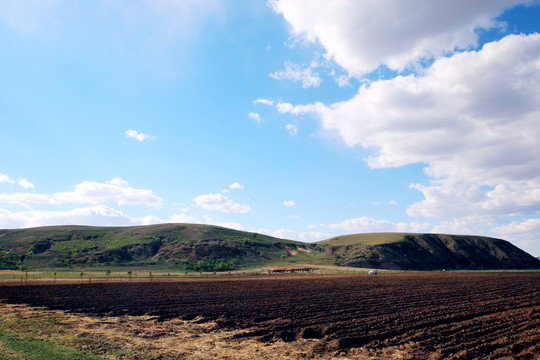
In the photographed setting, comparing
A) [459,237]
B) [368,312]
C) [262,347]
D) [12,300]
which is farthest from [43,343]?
[459,237]

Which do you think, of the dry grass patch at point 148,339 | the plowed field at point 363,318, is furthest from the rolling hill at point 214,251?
the dry grass patch at point 148,339

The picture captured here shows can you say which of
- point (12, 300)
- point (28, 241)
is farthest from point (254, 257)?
point (12, 300)

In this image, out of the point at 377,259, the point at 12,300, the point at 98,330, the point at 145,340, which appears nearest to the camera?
the point at 145,340

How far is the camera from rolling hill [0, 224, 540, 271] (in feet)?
313

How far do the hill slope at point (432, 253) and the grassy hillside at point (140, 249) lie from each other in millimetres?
15487

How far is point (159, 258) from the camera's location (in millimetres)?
101875

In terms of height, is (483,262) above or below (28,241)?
below

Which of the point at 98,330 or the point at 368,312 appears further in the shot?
the point at 368,312

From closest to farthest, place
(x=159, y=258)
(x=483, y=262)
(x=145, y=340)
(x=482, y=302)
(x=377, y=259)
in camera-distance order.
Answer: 1. (x=145, y=340)
2. (x=482, y=302)
3. (x=159, y=258)
4. (x=377, y=259)
5. (x=483, y=262)

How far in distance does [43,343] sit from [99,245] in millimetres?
103899

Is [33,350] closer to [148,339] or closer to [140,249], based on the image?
[148,339]

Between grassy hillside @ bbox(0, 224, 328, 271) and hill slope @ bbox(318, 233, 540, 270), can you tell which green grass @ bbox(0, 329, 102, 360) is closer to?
grassy hillside @ bbox(0, 224, 328, 271)

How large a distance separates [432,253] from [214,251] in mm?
92005

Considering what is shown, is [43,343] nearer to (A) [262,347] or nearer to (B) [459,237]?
(A) [262,347]
